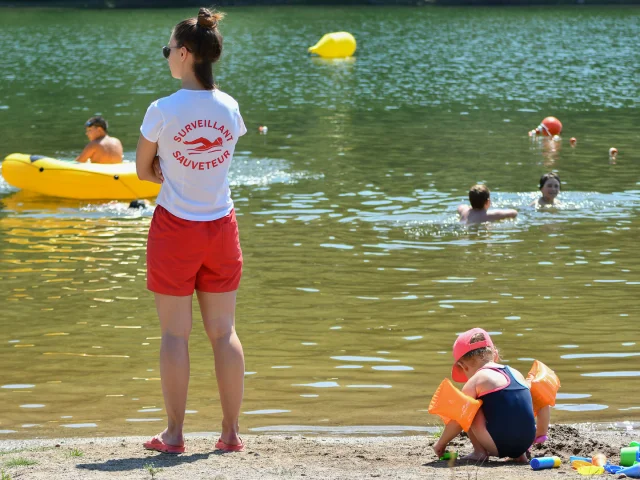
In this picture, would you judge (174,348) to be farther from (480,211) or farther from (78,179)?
(78,179)

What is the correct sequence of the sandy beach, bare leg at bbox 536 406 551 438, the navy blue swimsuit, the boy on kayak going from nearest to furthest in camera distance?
the sandy beach < the navy blue swimsuit < bare leg at bbox 536 406 551 438 < the boy on kayak

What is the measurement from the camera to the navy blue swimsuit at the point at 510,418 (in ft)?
14.9

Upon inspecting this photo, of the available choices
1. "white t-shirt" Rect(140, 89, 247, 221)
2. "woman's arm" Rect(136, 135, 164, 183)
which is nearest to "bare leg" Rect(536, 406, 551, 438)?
"white t-shirt" Rect(140, 89, 247, 221)

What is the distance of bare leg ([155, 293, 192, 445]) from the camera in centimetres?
459

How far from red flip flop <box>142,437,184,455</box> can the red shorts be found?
697 millimetres

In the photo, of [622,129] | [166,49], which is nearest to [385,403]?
[166,49]

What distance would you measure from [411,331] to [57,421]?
274cm

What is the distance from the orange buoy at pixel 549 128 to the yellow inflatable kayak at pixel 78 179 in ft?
25.4

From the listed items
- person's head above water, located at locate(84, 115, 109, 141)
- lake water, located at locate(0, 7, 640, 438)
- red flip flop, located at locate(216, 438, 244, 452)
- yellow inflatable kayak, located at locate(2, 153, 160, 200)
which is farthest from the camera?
person's head above water, located at locate(84, 115, 109, 141)

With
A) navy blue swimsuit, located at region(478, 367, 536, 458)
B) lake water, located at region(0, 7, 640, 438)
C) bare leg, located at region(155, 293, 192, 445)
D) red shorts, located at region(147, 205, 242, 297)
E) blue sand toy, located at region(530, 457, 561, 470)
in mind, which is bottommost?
lake water, located at region(0, 7, 640, 438)

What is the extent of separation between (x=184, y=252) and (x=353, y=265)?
17.3 feet

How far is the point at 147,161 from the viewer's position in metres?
4.55

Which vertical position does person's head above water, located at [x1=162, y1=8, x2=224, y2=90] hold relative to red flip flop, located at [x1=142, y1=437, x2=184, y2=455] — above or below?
above

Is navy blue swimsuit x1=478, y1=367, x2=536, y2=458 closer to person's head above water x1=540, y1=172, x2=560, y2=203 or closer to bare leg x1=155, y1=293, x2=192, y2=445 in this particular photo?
bare leg x1=155, y1=293, x2=192, y2=445
